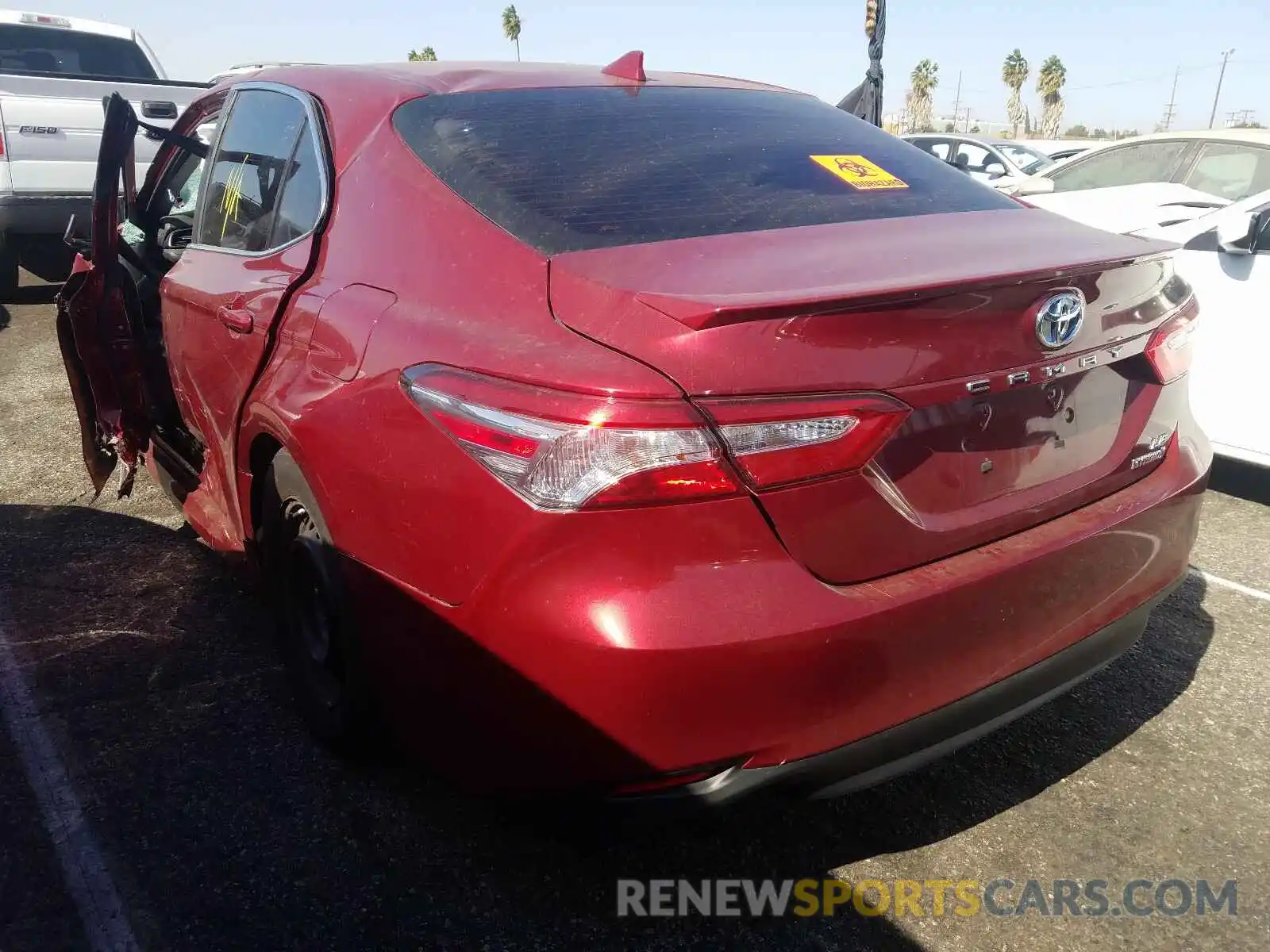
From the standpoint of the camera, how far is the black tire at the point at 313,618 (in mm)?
2330

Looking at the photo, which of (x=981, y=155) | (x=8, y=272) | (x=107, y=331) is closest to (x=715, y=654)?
(x=107, y=331)

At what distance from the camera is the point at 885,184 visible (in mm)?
2521

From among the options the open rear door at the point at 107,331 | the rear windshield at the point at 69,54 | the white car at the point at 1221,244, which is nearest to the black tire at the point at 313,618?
the open rear door at the point at 107,331

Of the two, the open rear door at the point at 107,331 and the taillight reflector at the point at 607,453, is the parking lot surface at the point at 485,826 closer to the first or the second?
the taillight reflector at the point at 607,453

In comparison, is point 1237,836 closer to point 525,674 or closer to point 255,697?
point 525,674

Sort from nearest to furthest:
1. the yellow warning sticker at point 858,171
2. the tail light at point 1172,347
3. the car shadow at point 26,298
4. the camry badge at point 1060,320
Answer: the camry badge at point 1060,320 < the tail light at point 1172,347 < the yellow warning sticker at point 858,171 < the car shadow at point 26,298

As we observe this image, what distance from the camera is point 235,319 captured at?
2764 millimetres

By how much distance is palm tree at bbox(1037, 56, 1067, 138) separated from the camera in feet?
221

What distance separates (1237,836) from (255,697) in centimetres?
252

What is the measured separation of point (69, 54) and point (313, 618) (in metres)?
8.75

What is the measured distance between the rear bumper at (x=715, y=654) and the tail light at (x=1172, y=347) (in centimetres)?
44

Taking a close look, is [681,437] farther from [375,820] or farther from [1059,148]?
[1059,148]

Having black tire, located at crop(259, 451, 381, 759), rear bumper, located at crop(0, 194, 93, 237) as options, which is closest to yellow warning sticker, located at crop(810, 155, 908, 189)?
black tire, located at crop(259, 451, 381, 759)

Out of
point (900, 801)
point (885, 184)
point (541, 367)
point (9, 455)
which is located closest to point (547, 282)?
point (541, 367)
